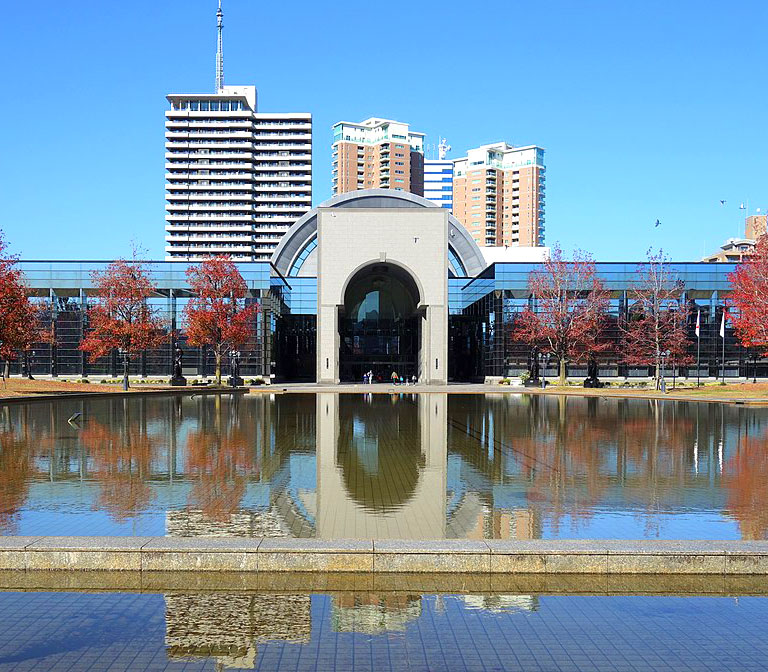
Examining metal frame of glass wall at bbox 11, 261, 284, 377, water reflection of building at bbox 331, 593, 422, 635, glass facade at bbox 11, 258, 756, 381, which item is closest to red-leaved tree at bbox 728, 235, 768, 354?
glass facade at bbox 11, 258, 756, 381

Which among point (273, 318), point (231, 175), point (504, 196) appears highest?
point (504, 196)

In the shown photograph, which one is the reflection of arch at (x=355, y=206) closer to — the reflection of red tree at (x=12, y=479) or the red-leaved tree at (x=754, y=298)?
the red-leaved tree at (x=754, y=298)

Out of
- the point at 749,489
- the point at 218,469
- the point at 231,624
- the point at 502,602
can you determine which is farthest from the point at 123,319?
the point at 502,602

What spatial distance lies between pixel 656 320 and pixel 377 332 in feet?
94.5

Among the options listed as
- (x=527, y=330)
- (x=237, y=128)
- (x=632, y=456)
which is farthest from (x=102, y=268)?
(x=237, y=128)

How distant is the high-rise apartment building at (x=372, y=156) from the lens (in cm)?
17488

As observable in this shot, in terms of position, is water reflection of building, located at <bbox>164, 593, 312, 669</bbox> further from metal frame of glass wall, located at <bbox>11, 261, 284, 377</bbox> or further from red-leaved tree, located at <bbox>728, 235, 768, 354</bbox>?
metal frame of glass wall, located at <bbox>11, 261, 284, 377</bbox>

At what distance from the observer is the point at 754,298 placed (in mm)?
46250

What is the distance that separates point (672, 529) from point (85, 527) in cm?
748

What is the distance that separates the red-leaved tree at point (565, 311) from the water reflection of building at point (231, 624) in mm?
50435

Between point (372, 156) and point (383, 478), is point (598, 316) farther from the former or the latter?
point (372, 156)

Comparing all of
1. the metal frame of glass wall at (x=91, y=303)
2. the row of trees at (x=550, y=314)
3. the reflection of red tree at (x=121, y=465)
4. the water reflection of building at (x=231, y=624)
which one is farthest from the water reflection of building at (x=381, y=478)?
the metal frame of glass wall at (x=91, y=303)

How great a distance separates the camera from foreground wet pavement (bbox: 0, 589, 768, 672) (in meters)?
5.55

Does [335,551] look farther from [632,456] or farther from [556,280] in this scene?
[556,280]
